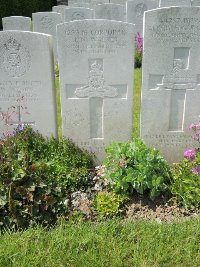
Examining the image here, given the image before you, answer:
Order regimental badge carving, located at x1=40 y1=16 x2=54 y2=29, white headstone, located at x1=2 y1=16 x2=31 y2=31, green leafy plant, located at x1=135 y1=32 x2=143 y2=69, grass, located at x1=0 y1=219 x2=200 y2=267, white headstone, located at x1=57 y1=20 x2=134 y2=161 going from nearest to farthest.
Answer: grass, located at x1=0 y1=219 x2=200 y2=267 → white headstone, located at x1=57 y1=20 x2=134 y2=161 → white headstone, located at x1=2 y1=16 x2=31 y2=31 → regimental badge carving, located at x1=40 y1=16 x2=54 y2=29 → green leafy plant, located at x1=135 y1=32 x2=143 y2=69

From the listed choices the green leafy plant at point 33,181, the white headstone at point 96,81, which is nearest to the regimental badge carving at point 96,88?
the white headstone at point 96,81

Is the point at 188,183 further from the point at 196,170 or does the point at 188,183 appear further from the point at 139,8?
the point at 139,8

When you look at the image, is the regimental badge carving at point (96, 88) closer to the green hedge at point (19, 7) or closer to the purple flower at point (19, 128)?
the purple flower at point (19, 128)

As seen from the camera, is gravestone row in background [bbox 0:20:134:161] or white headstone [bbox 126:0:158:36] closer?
gravestone row in background [bbox 0:20:134:161]

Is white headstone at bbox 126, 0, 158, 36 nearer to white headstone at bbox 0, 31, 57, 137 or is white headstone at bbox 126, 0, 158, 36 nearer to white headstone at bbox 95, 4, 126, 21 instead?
white headstone at bbox 95, 4, 126, 21

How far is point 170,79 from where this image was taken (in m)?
4.14

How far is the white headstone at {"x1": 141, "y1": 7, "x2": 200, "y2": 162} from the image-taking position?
12.7 feet

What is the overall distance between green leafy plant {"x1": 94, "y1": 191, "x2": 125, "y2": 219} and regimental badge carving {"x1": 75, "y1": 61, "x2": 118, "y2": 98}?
116 cm

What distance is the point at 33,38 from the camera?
12.6 ft

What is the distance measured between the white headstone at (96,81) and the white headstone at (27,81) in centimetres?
15

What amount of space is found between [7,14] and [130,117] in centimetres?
1360

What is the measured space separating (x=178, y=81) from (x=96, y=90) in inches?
37.5

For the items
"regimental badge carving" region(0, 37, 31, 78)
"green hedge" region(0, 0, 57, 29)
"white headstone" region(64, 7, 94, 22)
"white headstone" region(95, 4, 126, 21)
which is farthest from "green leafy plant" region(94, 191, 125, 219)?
"green hedge" region(0, 0, 57, 29)

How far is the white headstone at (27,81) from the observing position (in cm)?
388
